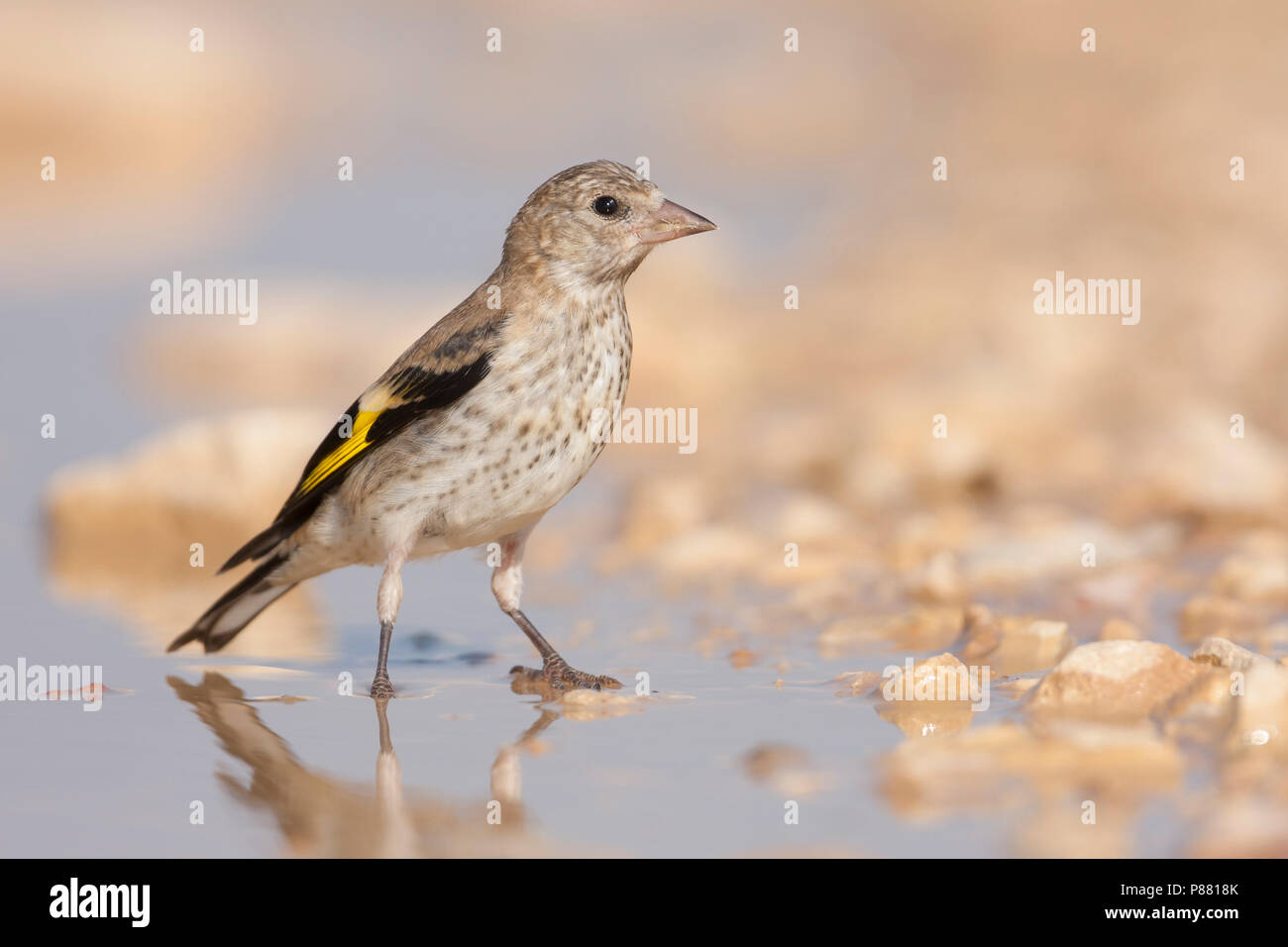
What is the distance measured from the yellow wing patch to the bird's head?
2.42 ft

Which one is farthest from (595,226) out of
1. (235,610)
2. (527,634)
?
(235,610)

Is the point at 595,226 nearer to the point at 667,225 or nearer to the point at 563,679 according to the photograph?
the point at 667,225

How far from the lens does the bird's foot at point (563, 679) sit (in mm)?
5219

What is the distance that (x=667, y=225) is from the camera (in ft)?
18.2

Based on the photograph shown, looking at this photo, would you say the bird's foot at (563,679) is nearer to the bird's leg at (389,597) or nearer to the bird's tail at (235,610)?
the bird's leg at (389,597)

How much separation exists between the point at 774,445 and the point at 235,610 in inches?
142

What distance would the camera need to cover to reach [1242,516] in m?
6.76

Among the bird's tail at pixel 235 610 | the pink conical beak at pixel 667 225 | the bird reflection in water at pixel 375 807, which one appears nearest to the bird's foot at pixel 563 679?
the bird reflection in water at pixel 375 807

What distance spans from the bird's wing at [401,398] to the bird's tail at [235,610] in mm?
76

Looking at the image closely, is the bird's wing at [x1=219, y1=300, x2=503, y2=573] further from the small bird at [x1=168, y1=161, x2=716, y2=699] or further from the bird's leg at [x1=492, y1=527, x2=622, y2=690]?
the bird's leg at [x1=492, y1=527, x2=622, y2=690]

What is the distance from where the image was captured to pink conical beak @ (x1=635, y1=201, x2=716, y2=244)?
18.2ft

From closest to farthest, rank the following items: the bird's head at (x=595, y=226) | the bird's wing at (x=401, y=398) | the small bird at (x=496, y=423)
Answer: the small bird at (x=496, y=423) < the bird's wing at (x=401, y=398) < the bird's head at (x=595, y=226)

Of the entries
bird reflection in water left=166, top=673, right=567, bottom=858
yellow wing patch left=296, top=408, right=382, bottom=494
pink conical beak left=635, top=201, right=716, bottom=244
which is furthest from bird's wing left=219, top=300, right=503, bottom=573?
bird reflection in water left=166, top=673, right=567, bottom=858
